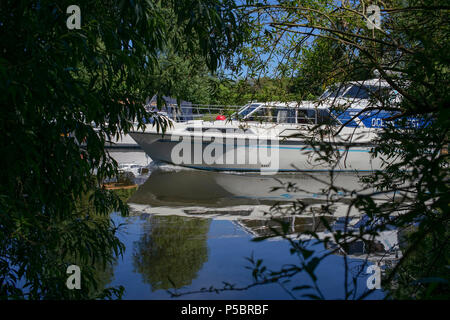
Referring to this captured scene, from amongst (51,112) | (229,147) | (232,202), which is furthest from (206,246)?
(229,147)

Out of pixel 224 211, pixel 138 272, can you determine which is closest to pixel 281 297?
pixel 138 272

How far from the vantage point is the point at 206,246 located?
6.84 m

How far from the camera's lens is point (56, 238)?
125 inches

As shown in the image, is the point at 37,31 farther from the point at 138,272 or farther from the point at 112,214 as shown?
the point at 112,214

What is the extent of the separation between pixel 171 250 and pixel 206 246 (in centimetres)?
55

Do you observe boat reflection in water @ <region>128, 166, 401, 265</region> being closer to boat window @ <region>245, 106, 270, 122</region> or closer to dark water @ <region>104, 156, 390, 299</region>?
dark water @ <region>104, 156, 390, 299</region>

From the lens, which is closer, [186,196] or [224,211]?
[224,211]

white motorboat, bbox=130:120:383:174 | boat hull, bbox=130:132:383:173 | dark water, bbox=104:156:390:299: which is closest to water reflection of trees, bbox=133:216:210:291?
dark water, bbox=104:156:390:299

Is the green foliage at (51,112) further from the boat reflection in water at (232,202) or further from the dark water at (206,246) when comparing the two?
the boat reflection in water at (232,202)

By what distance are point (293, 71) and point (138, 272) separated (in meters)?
3.12

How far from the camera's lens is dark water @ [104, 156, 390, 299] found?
5.22m

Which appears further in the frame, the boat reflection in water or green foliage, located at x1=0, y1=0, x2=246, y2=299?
the boat reflection in water

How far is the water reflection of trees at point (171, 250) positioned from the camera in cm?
556

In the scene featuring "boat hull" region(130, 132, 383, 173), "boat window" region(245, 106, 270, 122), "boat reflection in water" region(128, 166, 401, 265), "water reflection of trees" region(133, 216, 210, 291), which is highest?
"boat window" region(245, 106, 270, 122)
